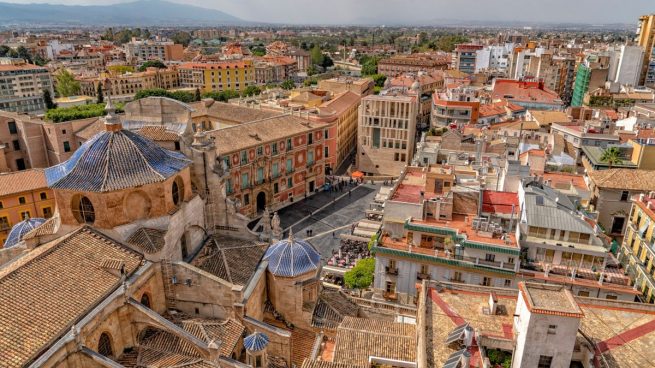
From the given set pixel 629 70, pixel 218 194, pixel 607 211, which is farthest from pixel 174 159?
pixel 629 70

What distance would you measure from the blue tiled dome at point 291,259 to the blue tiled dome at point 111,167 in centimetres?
807

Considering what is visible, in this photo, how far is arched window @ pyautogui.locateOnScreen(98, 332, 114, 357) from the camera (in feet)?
73.9

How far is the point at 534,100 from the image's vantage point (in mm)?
91875

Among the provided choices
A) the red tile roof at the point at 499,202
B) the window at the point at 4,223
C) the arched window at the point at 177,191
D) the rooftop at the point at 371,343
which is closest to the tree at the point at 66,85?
the window at the point at 4,223

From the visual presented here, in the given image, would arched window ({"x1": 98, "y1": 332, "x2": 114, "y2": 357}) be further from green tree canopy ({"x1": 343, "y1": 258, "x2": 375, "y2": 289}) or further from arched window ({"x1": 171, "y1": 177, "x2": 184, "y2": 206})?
green tree canopy ({"x1": 343, "y1": 258, "x2": 375, "y2": 289})

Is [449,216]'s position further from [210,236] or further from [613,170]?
[613,170]

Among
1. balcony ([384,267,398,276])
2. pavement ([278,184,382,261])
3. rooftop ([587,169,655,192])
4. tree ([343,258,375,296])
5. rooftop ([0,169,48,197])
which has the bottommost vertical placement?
pavement ([278,184,382,261])

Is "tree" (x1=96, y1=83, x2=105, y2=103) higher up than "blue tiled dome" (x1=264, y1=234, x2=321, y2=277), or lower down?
lower down

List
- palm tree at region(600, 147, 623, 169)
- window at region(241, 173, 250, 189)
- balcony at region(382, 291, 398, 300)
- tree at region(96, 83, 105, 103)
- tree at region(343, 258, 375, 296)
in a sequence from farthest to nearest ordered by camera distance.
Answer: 1. tree at region(96, 83, 105, 103)
2. window at region(241, 173, 250, 189)
3. palm tree at region(600, 147, 623, 169)
4. tree at region(343, 258, 375, 296)
5. balcony at region(382, 291, 398, 300)

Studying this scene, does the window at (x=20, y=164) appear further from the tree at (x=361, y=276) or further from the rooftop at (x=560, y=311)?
the rooftop at (x=560, y=311)

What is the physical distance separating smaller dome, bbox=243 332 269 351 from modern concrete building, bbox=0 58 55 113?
121102 millimetres

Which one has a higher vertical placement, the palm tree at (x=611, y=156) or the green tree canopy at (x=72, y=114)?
the palm tree at (x=611, y=156)

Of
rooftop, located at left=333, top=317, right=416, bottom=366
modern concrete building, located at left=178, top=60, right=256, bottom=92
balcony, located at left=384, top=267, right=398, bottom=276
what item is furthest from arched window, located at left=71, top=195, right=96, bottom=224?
modern concrete building, located at left=178, top=60, right=256, bottom=92

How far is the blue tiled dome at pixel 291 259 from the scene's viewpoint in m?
28.9
